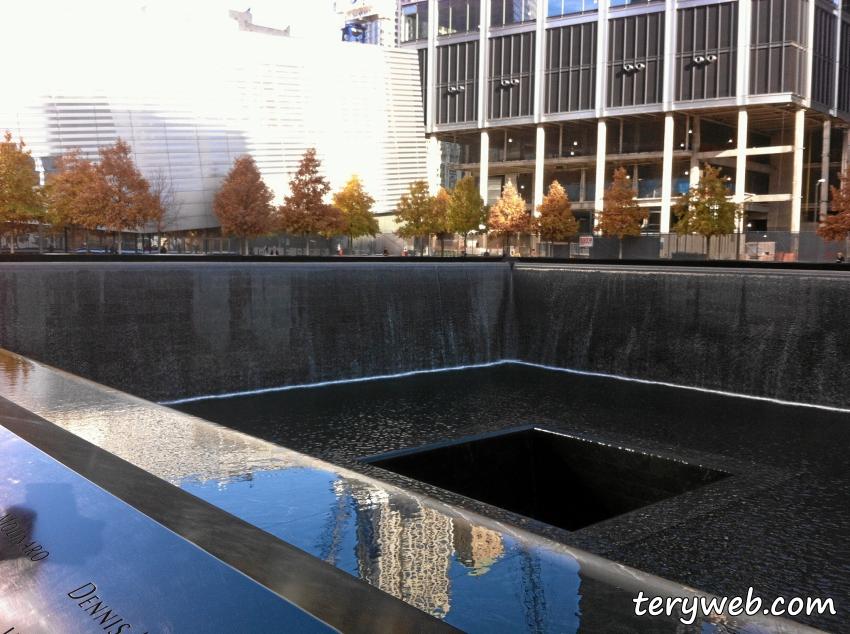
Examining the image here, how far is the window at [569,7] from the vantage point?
4372 centimetres

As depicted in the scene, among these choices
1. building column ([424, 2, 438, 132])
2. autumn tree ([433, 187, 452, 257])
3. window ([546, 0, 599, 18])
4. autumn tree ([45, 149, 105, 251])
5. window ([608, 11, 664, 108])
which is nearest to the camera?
autumn tree ([45, 149, 105, 251])

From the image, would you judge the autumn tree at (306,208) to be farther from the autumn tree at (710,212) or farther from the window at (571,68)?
the autumn tree at (710,212)

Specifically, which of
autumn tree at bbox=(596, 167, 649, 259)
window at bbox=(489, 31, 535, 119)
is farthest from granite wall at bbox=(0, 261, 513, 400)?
window at bbox=(489, 31, 535, 119)

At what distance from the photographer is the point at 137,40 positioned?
3994 centimetres

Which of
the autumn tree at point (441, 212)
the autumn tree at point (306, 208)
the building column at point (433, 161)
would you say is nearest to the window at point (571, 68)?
the autumn tree at point (441, 212)

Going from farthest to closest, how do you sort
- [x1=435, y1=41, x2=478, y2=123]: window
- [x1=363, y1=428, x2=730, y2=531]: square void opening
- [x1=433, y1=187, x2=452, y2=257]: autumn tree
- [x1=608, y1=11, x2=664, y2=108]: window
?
[x1=435, y1=41, x2=478, y2=123]: window → [x1=433, y1=187, x2=452, y2=257]: autumn tree → [x1=608, y1=11, x2=664, y2=108]: window → [x1=363, y1=428, x2=730, y2=531]: square void opening

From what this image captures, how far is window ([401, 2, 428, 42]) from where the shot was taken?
50.3 m

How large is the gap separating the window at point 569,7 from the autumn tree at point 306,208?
16.5 metres

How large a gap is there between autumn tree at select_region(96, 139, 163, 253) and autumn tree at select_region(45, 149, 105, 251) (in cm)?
34

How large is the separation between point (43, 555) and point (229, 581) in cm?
71

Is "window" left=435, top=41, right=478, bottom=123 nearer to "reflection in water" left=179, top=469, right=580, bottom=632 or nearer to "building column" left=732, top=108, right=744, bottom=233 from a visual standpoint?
"building column" left=732, top=108, right=744, bottom=233

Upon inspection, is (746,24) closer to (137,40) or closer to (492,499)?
(137,40)

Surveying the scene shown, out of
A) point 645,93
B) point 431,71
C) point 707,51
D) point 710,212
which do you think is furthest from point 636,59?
point 431,71

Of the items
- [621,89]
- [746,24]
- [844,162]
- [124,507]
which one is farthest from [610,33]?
[124,507]
